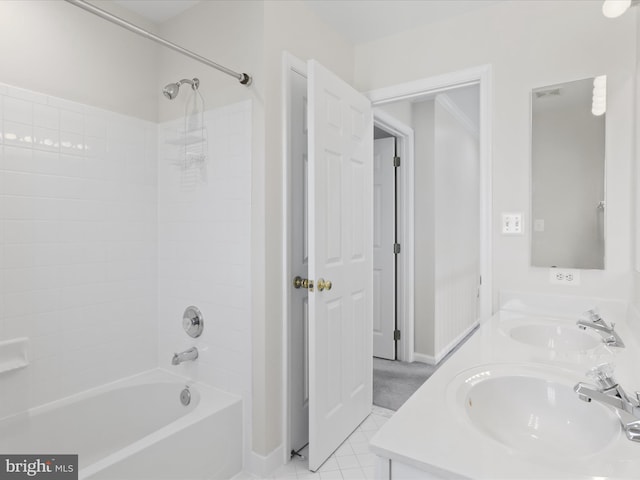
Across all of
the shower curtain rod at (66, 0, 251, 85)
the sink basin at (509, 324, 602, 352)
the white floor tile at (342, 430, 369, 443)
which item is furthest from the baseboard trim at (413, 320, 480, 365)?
the shower curtain rod at (66, 0, 251, 85)

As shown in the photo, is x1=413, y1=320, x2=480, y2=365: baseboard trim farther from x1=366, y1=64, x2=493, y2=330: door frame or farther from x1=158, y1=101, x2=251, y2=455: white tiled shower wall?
x1=158, y1=101, x2=251, y2=455: white tiled shower wall

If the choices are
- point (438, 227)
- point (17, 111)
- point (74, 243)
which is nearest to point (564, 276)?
point (438, 227)

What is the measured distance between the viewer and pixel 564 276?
186cm

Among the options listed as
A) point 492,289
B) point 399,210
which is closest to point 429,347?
point 399,210

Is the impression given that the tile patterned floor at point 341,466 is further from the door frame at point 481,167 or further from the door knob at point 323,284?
the door knob at point 323,284

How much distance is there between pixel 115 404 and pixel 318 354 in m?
1.16

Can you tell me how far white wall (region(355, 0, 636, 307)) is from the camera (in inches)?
67.9

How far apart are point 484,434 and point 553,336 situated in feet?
3.59

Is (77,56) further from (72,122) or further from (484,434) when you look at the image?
(484,434)

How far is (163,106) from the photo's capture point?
7.71 feet

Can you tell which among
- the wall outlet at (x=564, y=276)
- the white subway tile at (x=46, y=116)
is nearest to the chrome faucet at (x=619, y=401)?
the wall outlet at (x=564, y=276)

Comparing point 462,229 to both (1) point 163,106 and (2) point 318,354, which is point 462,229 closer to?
(2) point 318,354

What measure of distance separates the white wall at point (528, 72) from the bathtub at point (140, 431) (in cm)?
160

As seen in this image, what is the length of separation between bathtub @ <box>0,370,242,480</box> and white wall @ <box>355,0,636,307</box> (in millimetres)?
1603
